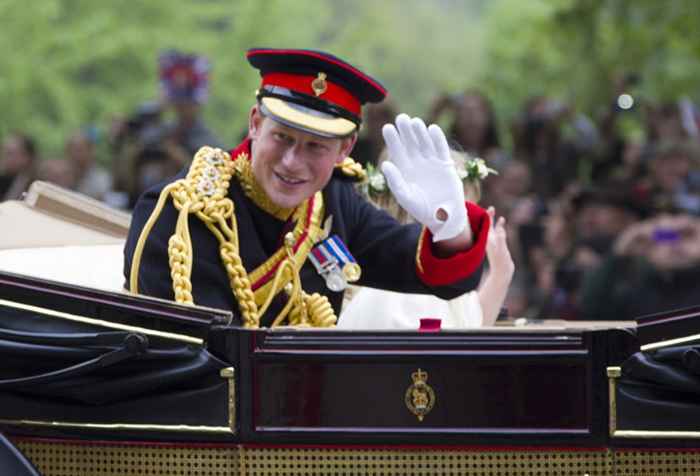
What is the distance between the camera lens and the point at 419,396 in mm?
4098

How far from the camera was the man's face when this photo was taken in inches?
183

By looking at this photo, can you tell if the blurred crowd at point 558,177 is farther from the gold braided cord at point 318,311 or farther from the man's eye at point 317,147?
the man's eye at point 317,147

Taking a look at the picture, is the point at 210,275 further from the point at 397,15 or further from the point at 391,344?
the point at 397,15

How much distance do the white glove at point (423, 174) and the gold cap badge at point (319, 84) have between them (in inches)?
9.8

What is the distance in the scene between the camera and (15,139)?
40.0 ft

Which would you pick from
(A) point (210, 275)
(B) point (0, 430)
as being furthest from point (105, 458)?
(A) point (210, 275)

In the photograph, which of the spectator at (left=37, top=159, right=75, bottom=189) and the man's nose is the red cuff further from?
the spectator at (left=37, top=159, right=75, bottom=189)

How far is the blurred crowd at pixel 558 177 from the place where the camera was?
8.51 meters

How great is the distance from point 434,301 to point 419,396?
141 centimetres

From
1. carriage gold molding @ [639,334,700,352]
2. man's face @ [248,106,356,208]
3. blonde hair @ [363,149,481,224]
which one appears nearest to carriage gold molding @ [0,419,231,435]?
man's face @ [248,106,356,208]

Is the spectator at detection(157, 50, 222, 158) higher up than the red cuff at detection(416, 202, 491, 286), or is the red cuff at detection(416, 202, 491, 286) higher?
the spectator at detection(157, 50, 222, 158)

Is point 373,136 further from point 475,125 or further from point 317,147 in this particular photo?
point 317,147

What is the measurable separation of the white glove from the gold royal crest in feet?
2.08

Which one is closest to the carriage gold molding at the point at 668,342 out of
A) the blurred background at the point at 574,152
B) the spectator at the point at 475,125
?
the blurred background at the point at 574,152
